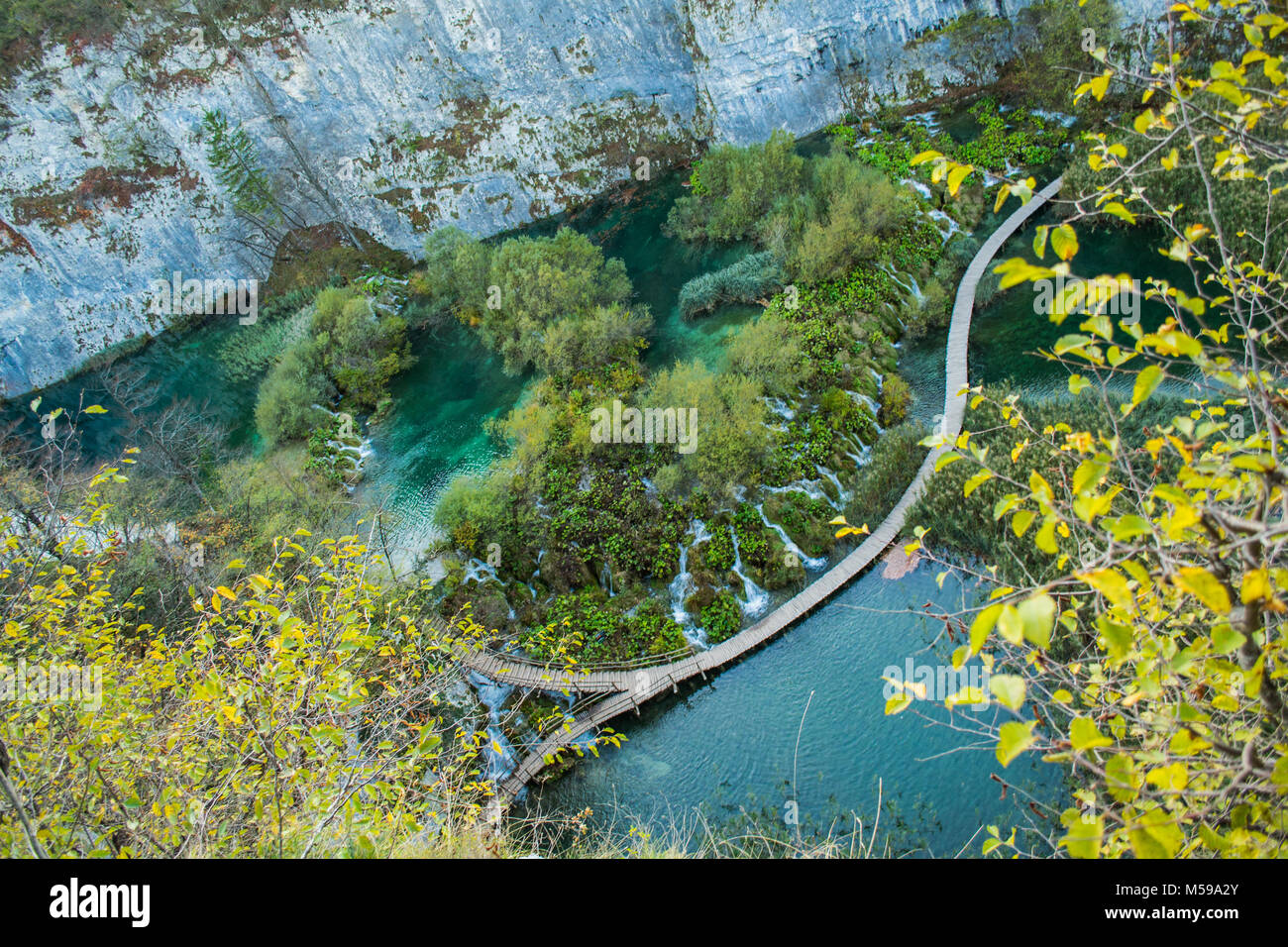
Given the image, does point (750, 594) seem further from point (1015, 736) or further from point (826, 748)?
point (1015, 736)

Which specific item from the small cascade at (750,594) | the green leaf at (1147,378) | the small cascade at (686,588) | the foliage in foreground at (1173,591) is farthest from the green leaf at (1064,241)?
the small cascade at (750,594)

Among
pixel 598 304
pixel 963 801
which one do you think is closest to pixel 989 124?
pixel 598 304

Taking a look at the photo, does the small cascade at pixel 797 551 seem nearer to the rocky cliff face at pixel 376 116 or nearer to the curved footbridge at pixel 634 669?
the curved footbridge at pixel 634 669

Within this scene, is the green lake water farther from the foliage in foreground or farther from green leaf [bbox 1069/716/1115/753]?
green leaf [bbox 1069/716/1115/753]

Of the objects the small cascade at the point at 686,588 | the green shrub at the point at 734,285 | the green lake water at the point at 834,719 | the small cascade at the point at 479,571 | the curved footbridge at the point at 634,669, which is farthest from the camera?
the green shrub at the point at 734,285

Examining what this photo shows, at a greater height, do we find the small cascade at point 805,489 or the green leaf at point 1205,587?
the green leaf at point 1205,587

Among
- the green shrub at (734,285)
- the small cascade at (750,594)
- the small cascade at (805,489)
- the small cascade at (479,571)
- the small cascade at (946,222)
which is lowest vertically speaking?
the small cascade at (750,594)
